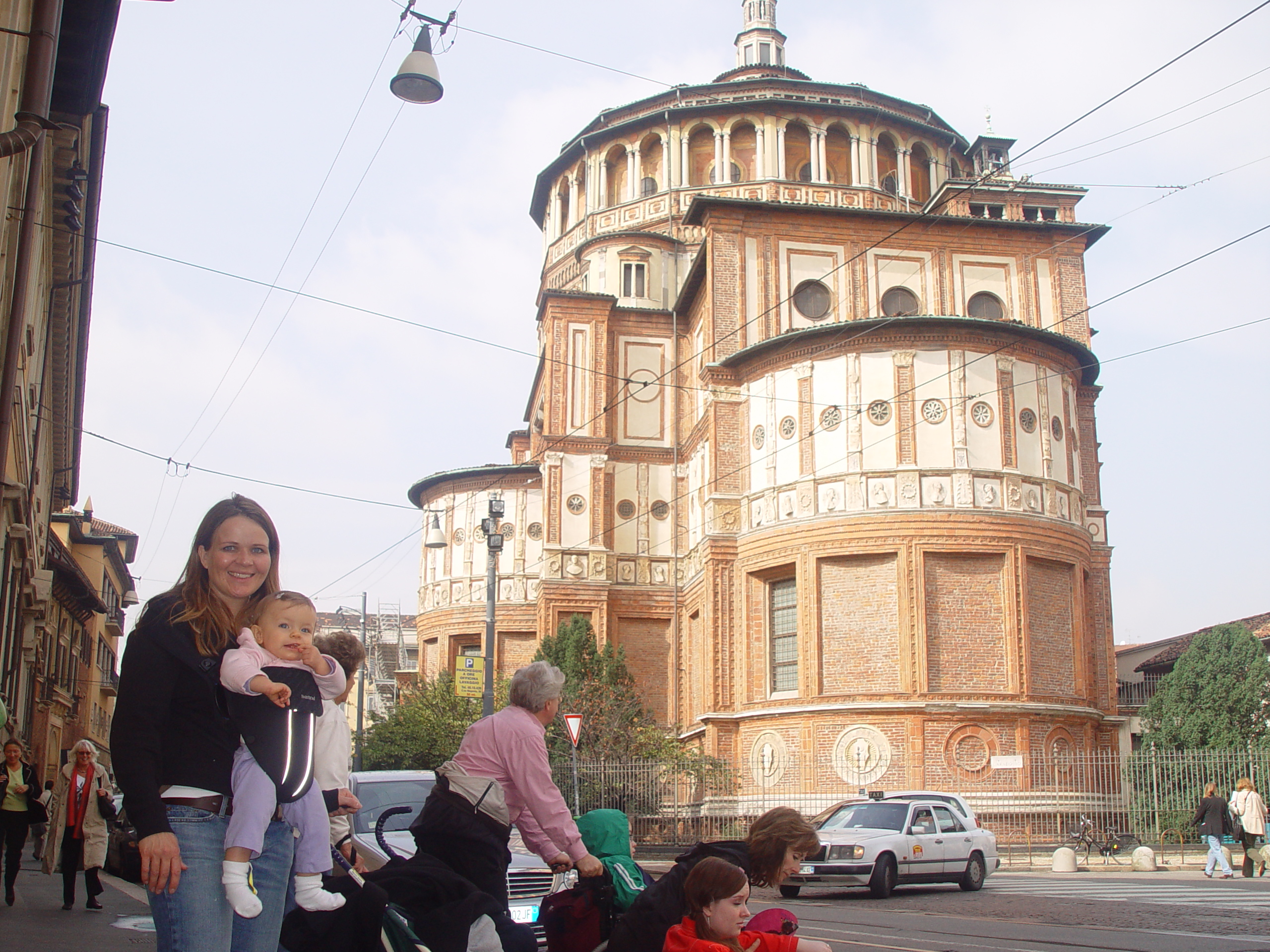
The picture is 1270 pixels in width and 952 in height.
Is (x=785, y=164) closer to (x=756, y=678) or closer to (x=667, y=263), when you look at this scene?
(x=667, y=263)

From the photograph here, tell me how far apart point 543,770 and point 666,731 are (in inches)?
1095

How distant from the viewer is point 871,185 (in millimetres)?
41625

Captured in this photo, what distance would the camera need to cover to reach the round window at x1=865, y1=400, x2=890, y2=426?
2939cm

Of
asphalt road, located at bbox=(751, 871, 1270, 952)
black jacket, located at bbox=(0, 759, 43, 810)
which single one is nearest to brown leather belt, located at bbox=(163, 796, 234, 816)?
asphalt road, located at bbox=(751, 871, 1270, 952)

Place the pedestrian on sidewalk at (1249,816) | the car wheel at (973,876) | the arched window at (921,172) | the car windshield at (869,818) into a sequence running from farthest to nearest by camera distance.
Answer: the arched window at (921,172)
the pedestrian on sidewalk at (1249,816)
the car wheel at (973,876)
the car windshield at (869,818)

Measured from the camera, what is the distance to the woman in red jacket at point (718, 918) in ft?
15.8

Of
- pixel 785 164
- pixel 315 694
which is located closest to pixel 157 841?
pixel 315 694

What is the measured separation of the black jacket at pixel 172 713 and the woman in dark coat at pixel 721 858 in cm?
223

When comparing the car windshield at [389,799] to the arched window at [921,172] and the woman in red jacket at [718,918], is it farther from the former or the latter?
the arched window at [921,172]

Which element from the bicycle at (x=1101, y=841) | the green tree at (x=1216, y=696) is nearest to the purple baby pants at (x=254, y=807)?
the bicycle at (x=1101, y=841)

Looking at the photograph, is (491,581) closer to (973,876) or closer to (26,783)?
(973,876)

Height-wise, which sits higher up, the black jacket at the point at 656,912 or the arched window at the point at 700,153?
the arched window at the point at 700,153

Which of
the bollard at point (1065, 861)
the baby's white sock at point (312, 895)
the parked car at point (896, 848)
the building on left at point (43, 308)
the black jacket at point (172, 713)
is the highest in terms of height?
the building on left at point (43, 308)

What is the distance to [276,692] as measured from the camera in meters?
3.69
